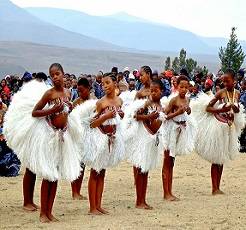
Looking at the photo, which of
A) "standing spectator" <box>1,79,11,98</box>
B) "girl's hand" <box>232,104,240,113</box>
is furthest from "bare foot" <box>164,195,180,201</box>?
"standing spectator" <box>1,79,11,98</box>

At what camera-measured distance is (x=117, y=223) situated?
7828mm

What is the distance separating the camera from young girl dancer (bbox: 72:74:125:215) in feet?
27.3

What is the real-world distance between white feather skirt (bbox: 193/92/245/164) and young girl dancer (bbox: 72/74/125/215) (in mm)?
2085

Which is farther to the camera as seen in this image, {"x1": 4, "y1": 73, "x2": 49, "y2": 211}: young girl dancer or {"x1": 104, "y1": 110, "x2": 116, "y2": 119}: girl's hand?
{"x1": 104, "y1": 110, "x2": 116, "y2": 119}: girl's hand

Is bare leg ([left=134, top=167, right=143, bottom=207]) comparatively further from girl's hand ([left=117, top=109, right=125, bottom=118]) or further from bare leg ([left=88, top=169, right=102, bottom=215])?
girl's hand ([left=117, top=109, right=125, bottom=118])

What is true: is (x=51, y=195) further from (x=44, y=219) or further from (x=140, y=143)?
(x=140, y=143)

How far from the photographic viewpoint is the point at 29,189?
8641 mm

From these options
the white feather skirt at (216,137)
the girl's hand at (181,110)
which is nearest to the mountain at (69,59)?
the white feather skirt at (216,137)

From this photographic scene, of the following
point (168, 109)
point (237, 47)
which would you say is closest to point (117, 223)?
point (168, 109)

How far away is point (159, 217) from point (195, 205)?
3.59 ft

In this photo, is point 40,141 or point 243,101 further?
point 243,101

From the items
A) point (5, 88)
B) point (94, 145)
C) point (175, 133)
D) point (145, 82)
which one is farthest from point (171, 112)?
point (5, 88)

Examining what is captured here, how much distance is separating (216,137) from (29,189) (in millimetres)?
3060

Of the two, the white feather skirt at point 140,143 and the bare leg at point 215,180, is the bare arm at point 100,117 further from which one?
the bare leg at point 215,180
